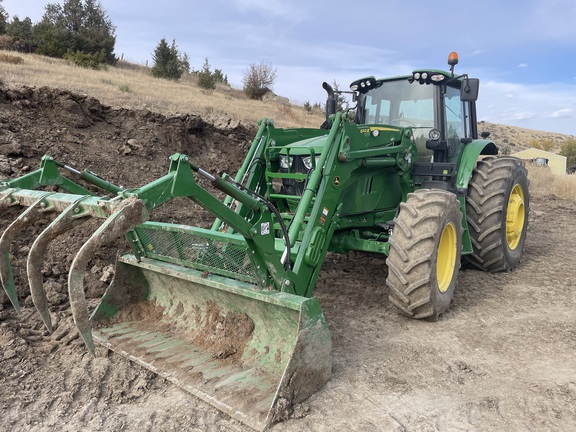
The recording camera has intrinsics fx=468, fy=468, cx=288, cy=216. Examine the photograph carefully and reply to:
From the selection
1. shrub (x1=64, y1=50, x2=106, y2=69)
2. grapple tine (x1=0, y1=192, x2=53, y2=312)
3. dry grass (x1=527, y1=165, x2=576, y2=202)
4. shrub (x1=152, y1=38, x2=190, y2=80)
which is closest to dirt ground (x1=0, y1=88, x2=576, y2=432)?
grapple tine (x1=0, y1=192, x2=53, y2=312)

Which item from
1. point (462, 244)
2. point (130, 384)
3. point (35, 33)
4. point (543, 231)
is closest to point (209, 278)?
point (130, 384)

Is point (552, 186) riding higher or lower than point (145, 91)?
lower

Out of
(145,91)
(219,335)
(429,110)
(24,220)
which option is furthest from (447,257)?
(145,91)

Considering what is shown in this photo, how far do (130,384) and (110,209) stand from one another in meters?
1.48

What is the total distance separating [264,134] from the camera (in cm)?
508

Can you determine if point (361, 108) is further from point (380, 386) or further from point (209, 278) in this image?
point (380, 386)

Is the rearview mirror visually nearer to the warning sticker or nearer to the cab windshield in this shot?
the cab windshield

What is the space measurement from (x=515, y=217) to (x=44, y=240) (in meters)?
5.45

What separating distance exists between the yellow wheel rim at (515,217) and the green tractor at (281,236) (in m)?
0.02

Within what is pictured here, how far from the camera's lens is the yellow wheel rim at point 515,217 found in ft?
19.6

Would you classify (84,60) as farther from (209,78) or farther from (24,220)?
(24,220)

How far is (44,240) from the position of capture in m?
2.75

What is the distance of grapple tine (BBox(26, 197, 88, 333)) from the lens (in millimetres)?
2729

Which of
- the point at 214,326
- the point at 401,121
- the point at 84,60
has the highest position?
the point at 84,60
